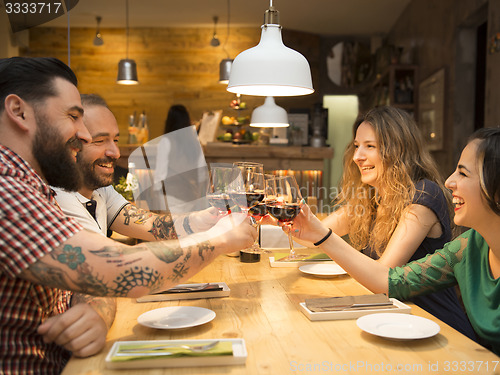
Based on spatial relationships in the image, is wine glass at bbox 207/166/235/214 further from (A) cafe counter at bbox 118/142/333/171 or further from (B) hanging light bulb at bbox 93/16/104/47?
(B) hanging light bulb at bbox 93/16/104/47

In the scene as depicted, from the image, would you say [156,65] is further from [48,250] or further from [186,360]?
[186,360]

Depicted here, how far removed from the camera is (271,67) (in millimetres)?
1636

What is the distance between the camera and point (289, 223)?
66.4 inches

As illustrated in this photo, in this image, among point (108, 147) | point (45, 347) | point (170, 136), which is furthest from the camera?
point (170, 136)

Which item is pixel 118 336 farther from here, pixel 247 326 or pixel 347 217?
pixel 347 217

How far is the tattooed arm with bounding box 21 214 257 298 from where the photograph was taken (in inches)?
39.7

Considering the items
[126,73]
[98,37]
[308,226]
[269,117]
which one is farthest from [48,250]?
[98,37]

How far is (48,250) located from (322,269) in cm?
107

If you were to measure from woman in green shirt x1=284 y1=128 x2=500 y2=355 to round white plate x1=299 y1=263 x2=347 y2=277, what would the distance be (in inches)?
4.6

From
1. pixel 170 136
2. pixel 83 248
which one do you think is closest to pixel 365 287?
pixel 83 248

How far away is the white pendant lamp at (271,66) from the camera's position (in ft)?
5.36

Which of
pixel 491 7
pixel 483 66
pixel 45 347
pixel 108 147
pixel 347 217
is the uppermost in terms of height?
pixel 491 7

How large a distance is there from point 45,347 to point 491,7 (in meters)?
3.79

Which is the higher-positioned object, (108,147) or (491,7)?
(491,7)
